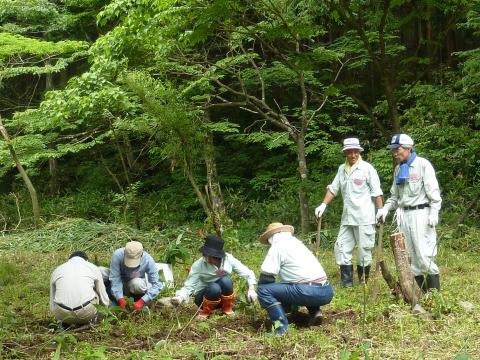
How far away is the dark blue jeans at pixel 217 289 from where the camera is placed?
587 cm

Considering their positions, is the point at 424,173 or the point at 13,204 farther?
the point at 13,204

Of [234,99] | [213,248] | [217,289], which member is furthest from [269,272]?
[234,99]

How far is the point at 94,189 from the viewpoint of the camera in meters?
17.8

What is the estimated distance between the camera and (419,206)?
6.12 meters

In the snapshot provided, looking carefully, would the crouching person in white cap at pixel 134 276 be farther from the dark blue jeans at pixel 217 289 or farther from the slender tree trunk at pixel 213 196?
the slender tree trunk at pixel 213 196

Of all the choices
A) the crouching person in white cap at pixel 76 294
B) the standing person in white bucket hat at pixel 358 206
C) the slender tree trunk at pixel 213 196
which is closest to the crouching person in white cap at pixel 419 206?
the standing person in white bucket hat at pixel 358 206

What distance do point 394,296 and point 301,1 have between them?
16.9 ft

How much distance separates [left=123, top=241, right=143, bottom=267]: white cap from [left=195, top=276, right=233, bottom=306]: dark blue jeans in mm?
765

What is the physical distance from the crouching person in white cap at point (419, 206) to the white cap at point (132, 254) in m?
2.67

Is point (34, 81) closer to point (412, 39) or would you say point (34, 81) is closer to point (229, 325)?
point (412, 39)

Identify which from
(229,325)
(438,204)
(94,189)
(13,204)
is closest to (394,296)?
(438,204)

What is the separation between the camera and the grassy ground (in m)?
4.45

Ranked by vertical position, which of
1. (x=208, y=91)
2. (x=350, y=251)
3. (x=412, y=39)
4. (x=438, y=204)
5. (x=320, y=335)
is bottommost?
(x=320, y=335)

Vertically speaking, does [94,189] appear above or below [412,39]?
below
